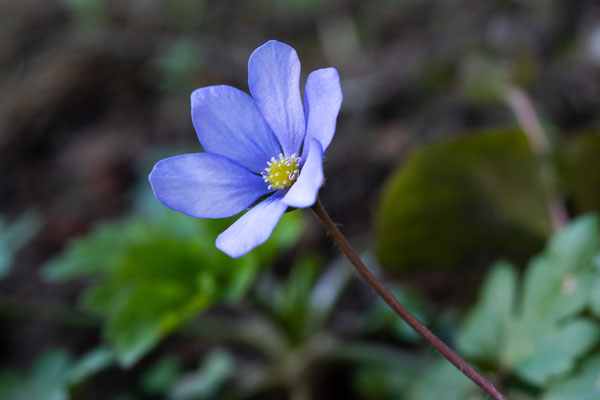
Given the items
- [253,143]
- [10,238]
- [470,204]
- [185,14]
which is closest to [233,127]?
[253,143]

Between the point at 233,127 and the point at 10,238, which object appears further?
the point at 10,238

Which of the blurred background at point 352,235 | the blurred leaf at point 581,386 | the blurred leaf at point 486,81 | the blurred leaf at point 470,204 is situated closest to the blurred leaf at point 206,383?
the blurred background at point 352,235

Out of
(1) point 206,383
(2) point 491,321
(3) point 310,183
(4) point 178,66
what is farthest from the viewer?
(4) point 178,66

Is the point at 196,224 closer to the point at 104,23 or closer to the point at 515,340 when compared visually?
the point at 515,340

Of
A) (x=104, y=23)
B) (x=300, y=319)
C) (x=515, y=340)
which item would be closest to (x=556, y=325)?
(x=515, y=340)

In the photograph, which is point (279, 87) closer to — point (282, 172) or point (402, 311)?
point (282, 172)

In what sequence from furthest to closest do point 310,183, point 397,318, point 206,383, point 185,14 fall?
point 185,14
point 397,318
point 206,383
point 310,183

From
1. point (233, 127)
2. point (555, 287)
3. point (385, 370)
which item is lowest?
point (385, 370)
